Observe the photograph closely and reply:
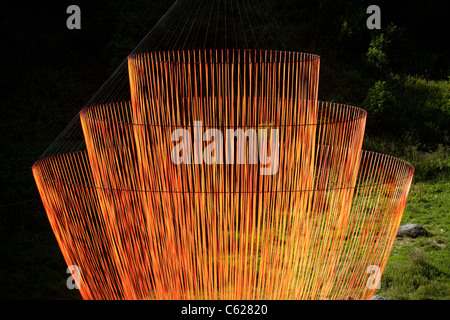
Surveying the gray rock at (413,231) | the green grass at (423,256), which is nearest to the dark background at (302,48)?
the green grass at (423,256)

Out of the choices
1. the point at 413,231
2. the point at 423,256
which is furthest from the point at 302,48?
the point at 423,256

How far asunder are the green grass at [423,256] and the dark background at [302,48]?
1376 mm

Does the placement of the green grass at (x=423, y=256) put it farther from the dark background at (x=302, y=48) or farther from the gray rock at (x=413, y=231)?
the dark background at (x=302, y=48)

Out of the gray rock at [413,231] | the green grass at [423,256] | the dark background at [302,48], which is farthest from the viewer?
the dark background at [302,48]

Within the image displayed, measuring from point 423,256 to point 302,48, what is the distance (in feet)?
32.0

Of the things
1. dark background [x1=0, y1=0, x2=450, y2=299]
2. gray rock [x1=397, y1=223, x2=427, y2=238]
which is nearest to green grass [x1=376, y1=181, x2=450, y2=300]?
gray rock [x1=397, y1=223, x2=427, y2=238]

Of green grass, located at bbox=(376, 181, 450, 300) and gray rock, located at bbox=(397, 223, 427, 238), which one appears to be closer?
green grass, located at bbox=(376, 181, 450, 300)

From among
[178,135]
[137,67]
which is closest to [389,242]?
[178,135]

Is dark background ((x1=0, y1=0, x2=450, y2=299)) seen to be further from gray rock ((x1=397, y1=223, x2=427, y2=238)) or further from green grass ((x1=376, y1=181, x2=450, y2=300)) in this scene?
gray rock ((x1=397, y1=223, x2=427, y2=238))

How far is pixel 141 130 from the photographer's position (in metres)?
6.15

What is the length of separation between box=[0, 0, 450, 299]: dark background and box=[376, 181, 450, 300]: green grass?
1376 millimetres

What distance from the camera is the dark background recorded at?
1510 cm

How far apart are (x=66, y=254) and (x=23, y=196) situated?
619cm

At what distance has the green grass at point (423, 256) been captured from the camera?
897 cm
